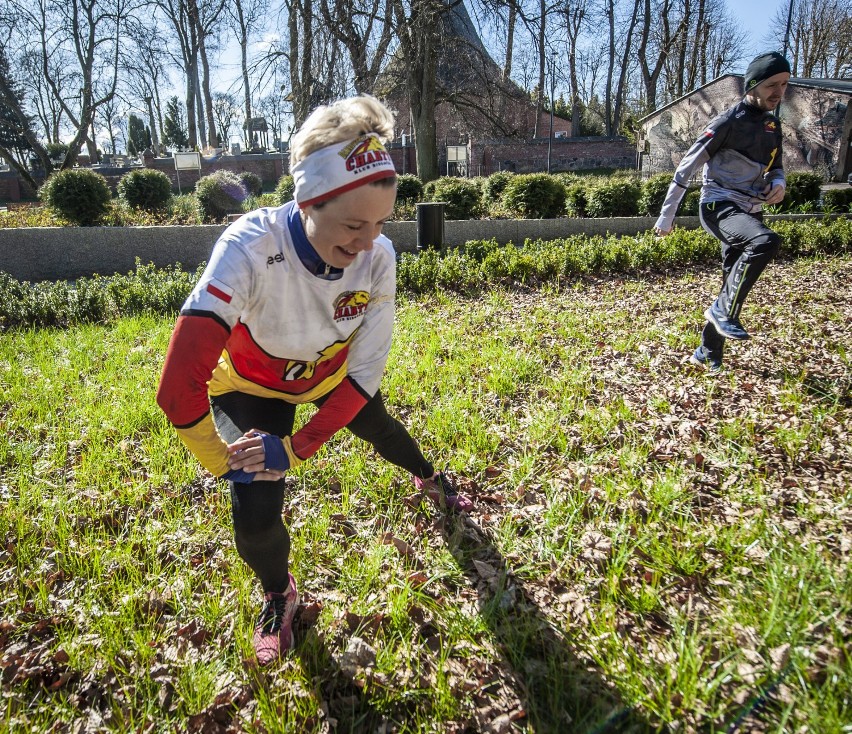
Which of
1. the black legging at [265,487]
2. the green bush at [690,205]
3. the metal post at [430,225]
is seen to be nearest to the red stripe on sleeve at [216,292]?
the black legging at [265,487]

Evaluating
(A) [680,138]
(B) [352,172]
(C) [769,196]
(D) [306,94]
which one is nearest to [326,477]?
(B) [352,172]

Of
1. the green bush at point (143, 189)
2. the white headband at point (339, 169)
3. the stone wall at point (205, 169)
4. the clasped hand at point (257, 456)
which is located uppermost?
the stone wall at point (205, 169)

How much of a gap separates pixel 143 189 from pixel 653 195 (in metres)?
12.4

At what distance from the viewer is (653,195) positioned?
1237cm

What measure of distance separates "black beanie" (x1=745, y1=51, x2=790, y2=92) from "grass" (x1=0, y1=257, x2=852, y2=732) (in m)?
2.04

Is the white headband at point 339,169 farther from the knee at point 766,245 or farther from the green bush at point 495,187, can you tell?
the green bush at point 495,187

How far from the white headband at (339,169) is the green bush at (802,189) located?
14505 millimetres

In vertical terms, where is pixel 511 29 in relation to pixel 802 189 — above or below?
above

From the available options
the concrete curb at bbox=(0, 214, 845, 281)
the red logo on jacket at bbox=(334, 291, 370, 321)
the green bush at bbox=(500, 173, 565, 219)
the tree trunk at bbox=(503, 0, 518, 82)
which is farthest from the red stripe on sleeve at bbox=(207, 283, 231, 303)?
the tree trunk at bbox=(503, 0, 518, 82)

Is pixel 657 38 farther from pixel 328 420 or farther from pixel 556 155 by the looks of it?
pixel 328 420

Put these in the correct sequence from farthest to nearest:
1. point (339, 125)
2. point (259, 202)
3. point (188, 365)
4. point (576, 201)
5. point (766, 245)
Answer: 1. point (259, 202)
2. point (576, 201)
3. point (766, 245)
4. point (339, 125)
5. point (188, 365)

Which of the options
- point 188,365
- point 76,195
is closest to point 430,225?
point 76,195

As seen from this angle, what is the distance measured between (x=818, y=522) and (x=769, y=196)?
8.70 feet

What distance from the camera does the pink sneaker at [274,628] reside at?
1996 millimetres
